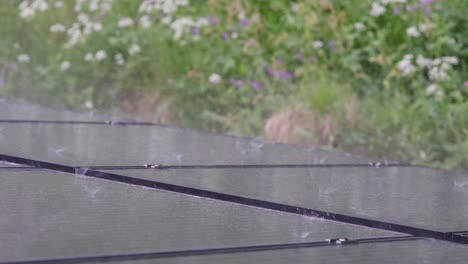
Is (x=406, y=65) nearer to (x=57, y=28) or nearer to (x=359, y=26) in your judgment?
(x=359, y=26)

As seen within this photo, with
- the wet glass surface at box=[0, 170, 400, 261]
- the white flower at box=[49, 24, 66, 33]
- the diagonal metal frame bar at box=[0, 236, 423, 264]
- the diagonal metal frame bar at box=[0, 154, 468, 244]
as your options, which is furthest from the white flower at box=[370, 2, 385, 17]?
the diagonal metal frame bar at box=[0, 236, 423, 264]

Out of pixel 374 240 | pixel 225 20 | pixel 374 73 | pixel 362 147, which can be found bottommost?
pixel 374 240

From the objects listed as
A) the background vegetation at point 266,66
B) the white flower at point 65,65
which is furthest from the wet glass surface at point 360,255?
the white flower at point 65,65

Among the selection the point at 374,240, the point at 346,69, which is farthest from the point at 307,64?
the point at 374,240

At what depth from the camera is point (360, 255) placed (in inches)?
56.7

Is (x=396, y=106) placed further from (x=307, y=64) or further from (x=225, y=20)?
(x=225, y=20)

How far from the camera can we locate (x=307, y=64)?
612cm

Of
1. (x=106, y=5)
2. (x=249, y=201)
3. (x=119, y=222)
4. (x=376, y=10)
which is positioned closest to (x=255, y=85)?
(x=376, y=10)

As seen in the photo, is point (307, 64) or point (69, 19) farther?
point (69, 19)

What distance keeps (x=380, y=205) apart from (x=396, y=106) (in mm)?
3619

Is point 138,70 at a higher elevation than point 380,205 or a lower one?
higher

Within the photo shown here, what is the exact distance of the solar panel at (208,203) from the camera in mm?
1378

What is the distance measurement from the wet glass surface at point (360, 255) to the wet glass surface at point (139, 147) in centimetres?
86

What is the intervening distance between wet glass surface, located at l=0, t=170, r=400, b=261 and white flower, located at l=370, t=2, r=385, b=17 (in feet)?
13.7
